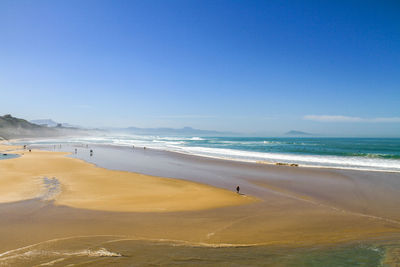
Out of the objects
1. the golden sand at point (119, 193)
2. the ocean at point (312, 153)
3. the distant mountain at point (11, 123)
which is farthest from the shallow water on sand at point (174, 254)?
the distant mountain at point (11, 123)

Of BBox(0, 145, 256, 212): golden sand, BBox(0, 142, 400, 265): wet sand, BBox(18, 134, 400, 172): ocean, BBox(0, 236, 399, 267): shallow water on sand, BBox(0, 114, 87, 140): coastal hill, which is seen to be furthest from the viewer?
BBox(0, 114, 87, 140): coastal hill

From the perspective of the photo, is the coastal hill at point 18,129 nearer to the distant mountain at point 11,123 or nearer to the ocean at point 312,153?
the distant mountain at point 11,123

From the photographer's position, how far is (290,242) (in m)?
7.71

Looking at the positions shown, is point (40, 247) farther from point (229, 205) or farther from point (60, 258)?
point (229, 205)

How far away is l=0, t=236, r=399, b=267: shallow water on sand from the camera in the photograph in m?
6.05

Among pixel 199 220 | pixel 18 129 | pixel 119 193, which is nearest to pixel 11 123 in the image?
pixel 18 129

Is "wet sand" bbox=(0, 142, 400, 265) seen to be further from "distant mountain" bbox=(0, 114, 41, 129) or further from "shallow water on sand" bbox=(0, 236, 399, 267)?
"distant mountain" bbox=(0, 114, 41, 129)

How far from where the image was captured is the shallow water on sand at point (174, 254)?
605 cm

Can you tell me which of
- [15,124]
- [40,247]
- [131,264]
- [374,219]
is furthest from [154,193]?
[15,124]

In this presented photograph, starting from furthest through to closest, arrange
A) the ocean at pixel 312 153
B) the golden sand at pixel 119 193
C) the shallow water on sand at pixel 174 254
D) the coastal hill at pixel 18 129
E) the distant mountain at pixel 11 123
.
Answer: the distant mountain at pixel 11 123 < the coastal hill at pixel 18 129 < the ocean at pixel 312 153 < the golden sand at pixel 119 193 < the shallow water on sand at pixel 174 254

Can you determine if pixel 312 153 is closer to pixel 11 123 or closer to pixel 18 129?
pixel 18 129

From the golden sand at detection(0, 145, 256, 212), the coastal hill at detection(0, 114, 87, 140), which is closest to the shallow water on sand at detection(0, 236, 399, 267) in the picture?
the golden sand at detection(0, 145, 256, 212)

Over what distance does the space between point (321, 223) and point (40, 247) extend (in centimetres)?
999

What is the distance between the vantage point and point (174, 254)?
6520 mm
